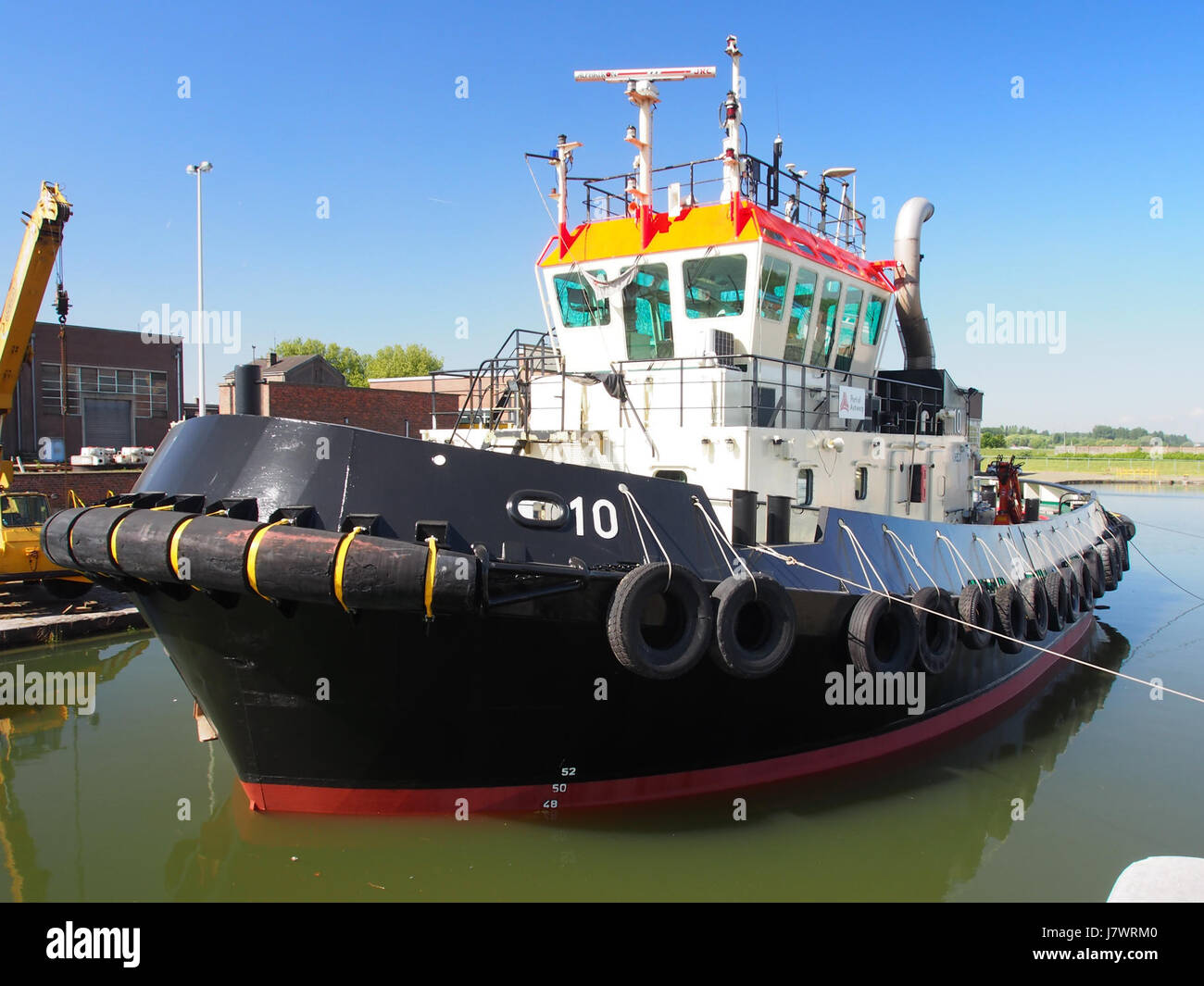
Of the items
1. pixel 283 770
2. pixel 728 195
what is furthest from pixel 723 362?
pixel 283 770

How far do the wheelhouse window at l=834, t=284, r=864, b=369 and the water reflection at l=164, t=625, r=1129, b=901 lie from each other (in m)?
4.44

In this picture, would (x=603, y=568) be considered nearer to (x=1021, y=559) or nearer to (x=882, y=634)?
(x=882, y=634)

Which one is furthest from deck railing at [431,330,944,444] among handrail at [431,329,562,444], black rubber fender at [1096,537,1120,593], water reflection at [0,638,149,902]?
black rubber fender at [1096,537,1120,593]

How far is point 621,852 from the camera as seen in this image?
17.3ft

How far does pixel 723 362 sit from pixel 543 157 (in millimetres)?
3160

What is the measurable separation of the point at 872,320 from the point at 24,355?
1295 centimetres

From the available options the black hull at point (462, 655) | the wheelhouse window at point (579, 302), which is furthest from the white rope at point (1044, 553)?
the wheelhouse window at point (579, 302)

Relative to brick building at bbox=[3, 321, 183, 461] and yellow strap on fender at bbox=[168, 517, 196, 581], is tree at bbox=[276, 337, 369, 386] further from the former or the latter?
yellow strap on fender at bbox=[168, 517, 196, 581]

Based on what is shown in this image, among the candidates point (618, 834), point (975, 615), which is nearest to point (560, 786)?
point (618, 834)

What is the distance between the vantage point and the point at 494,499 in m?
4.93

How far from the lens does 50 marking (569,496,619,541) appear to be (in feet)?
16.8

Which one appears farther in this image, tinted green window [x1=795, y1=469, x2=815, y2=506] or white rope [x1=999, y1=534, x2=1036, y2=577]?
white rope [x1=999, y1=534, x2=1036, y2=577]

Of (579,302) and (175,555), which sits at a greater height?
(579,302)
